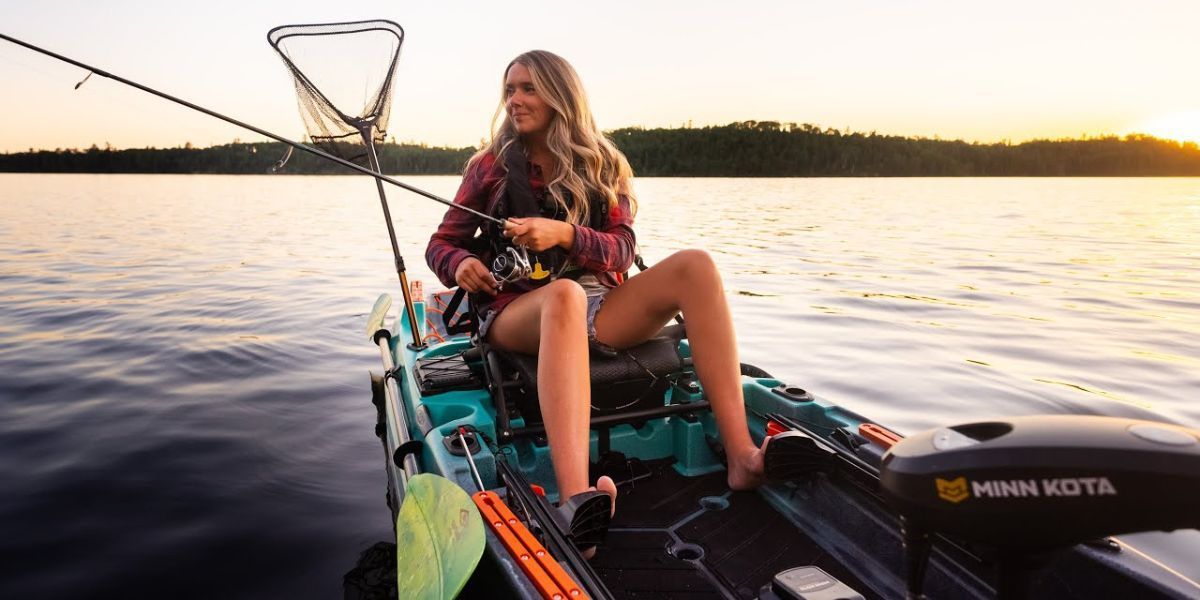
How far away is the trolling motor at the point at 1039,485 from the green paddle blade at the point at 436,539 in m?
1.25

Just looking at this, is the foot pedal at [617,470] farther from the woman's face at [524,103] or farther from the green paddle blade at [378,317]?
the green paddle blade at [378,317]

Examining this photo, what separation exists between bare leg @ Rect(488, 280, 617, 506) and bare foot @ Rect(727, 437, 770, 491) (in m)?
0.59

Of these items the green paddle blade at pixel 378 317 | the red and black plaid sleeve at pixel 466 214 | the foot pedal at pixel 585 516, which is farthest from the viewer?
the green paddle blade at pixel 378 317

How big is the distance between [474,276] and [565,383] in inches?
29.5

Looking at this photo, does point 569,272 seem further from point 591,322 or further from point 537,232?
point 537,232

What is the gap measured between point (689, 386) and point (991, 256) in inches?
464

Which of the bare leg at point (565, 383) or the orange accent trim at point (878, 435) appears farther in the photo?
the orange accent trim at point (878, 435)

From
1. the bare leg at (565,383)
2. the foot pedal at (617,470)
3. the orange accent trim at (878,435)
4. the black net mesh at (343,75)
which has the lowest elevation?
the foot pedal at (617,470)

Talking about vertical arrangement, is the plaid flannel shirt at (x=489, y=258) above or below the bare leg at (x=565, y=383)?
above

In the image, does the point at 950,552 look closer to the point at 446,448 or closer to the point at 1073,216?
the point at 446,448

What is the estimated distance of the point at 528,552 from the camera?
1959 mm

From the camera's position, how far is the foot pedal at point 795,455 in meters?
2.63

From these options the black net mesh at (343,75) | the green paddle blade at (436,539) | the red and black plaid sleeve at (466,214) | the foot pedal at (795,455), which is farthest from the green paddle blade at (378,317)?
the foot pedal at (795,455)

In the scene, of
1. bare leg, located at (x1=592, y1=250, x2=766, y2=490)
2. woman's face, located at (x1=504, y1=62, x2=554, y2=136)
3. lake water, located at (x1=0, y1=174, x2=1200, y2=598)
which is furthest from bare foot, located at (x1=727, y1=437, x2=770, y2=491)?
lake water, located at (x1=0, y1=174, x2=1200, y2=598)
